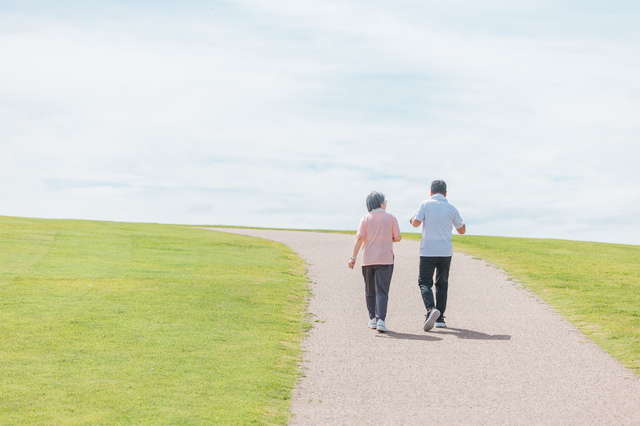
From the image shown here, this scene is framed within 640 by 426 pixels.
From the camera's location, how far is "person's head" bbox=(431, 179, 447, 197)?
392 inches

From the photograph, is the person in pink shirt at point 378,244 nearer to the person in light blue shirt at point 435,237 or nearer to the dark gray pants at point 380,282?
the dark gray pants at point 380,282

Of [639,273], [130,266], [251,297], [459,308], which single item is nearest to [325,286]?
[251,297]

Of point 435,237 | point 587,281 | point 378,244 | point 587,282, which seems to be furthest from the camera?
point 587,281

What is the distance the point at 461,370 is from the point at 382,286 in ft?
8.01

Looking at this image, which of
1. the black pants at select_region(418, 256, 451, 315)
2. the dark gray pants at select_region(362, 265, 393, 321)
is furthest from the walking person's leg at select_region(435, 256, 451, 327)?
the dark gray pants at select_region(362, 265, 393, 321)

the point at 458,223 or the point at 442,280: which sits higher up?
the point at 458,223

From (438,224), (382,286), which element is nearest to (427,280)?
(382,286)

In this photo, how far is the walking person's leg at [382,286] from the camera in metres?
9.59

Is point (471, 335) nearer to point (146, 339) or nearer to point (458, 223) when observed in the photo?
point (458, 223)

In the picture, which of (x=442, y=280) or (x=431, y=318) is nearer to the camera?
(x=431, y=318)

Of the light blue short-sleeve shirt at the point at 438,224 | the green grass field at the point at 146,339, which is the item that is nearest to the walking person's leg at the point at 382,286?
the light blue short-sleeve shirt at the point at 438,224

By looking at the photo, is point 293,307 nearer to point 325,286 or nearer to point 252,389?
point 325,286

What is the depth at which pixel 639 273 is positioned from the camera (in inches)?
684

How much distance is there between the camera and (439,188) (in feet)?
32.7
